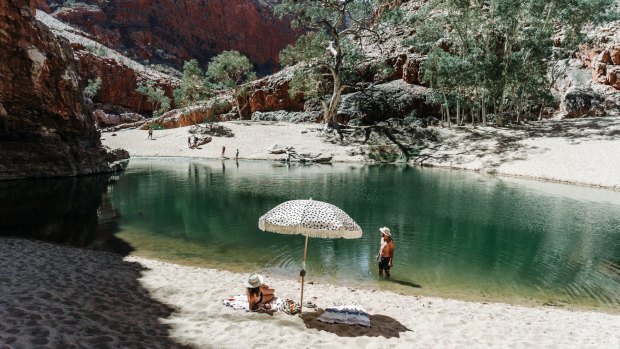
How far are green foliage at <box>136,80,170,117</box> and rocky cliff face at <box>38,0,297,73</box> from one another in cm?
4104

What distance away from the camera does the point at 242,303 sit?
9305 millimetres

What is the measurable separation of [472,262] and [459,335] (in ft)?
23.7

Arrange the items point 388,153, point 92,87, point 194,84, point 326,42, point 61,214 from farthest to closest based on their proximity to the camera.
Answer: point 92,87 < point 194,84 < point 326,42 < point 388,153 < point 61,214

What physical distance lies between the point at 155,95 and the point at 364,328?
105 meters

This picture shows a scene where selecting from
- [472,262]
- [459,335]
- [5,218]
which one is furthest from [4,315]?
[5,218]

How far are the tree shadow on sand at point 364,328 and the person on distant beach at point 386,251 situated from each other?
3.67 metres

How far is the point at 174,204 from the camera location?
25156 millimetres

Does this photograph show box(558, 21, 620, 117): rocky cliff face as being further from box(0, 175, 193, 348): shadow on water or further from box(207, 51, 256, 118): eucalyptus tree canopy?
box(0, 175, 193, 348): shadow on water

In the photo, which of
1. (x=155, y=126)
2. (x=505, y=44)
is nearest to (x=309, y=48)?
(x=505, y=44)

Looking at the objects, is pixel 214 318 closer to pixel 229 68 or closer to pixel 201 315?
pixel 201 315

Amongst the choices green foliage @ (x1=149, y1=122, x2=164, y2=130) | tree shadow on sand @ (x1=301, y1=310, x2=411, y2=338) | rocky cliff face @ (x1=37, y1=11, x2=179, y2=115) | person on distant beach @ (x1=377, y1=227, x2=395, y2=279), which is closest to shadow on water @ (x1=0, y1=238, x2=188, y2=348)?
tree shadow on sand @ (x1=301, y1=310, x2=411, y2=338)

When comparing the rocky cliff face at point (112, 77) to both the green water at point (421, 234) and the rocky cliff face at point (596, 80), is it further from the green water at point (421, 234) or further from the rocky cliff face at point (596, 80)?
the rocky cliff face at point (596, 80)

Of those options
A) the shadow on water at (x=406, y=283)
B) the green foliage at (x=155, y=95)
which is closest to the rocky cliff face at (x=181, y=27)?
the green foliage at (x=155, y=95)

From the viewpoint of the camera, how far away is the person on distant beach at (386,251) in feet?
41.2
